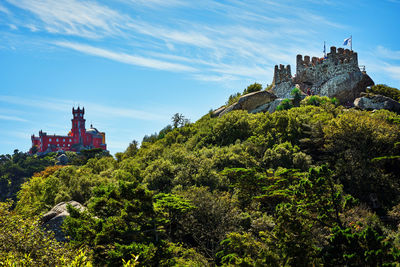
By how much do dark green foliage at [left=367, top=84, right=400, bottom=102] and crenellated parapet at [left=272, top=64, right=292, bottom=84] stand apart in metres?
12.7

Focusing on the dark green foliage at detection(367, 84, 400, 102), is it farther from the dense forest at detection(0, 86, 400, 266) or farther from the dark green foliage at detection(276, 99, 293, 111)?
the dark green foliage at detection(276, 99, 293, 111)

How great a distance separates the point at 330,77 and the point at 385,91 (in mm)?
7711

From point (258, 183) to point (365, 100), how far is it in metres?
28.8

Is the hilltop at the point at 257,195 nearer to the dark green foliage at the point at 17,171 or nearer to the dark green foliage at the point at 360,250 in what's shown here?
the dark green foliage at the point at 360,250

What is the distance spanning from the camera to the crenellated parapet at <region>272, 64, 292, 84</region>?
69938 millimetres

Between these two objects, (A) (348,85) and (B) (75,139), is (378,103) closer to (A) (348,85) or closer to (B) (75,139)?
(A) (348,85)

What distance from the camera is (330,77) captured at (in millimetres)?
64625

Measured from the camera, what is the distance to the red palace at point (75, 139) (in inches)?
5822

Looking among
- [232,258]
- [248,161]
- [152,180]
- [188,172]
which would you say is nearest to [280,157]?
[248,161]

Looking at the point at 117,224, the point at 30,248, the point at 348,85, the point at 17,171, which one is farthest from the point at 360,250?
the point at 17,171

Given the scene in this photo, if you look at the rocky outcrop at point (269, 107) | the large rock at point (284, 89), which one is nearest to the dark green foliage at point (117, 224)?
the rocky outcrop at point (269, 107)

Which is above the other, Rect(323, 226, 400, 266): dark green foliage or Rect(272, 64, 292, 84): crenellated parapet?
Rect(272, 64, 292, 84): crenellated parapet

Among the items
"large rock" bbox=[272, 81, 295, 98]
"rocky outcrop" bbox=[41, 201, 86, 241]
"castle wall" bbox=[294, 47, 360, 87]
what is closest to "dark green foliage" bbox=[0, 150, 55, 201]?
"large rock" bbox=[272, 81, 295, 98]

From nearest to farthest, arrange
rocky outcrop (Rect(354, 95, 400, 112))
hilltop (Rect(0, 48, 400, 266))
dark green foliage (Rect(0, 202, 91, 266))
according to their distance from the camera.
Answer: dark green foliage (Rect(0, 202, 91, 266)) → hilltop (Rect(0, 48, 400, 266)) → rocky outcrop (Rect(354, 95, 400, 112))
